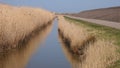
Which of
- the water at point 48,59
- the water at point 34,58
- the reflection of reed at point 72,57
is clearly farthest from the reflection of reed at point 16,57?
the reflection of reed at point 72,57

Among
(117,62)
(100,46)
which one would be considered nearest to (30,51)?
(100,46)

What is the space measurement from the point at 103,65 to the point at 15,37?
8595mm

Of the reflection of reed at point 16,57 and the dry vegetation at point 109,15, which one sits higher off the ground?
the reflection of reed at point 16,57

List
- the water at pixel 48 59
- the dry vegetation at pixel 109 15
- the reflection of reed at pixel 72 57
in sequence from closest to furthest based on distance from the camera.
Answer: the reflection of reed at pixel 72 57 → the water at pixel 48 59 → the dry vegetation at pixel 109 15

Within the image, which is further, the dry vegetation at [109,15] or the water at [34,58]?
the dry vegetation at [109,15]

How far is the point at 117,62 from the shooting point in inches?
364

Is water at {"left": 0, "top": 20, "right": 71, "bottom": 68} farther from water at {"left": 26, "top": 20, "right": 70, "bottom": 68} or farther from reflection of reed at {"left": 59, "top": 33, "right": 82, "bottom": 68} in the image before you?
reflection of reed at {"left": 59, "top": 33, "right": 82, "bottom": 68}

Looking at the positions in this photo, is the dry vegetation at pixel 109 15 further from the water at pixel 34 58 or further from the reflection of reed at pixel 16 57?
the reflection of reed at pixel 16 57

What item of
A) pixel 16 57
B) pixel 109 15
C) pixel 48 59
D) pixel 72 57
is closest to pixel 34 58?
pixel 48 59

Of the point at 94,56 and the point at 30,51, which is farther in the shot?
the point at 30,51

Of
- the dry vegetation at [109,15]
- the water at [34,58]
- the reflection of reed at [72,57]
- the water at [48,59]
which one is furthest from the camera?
the dry vegetation at [109,15]

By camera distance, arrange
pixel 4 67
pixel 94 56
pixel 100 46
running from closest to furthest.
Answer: pixel 94 56
pixel 100 46
pixel 4 67

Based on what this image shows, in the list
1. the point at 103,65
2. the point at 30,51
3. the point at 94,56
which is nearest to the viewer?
the point at 103,65

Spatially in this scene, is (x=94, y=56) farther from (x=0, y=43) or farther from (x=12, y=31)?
(x=12, y=31)
